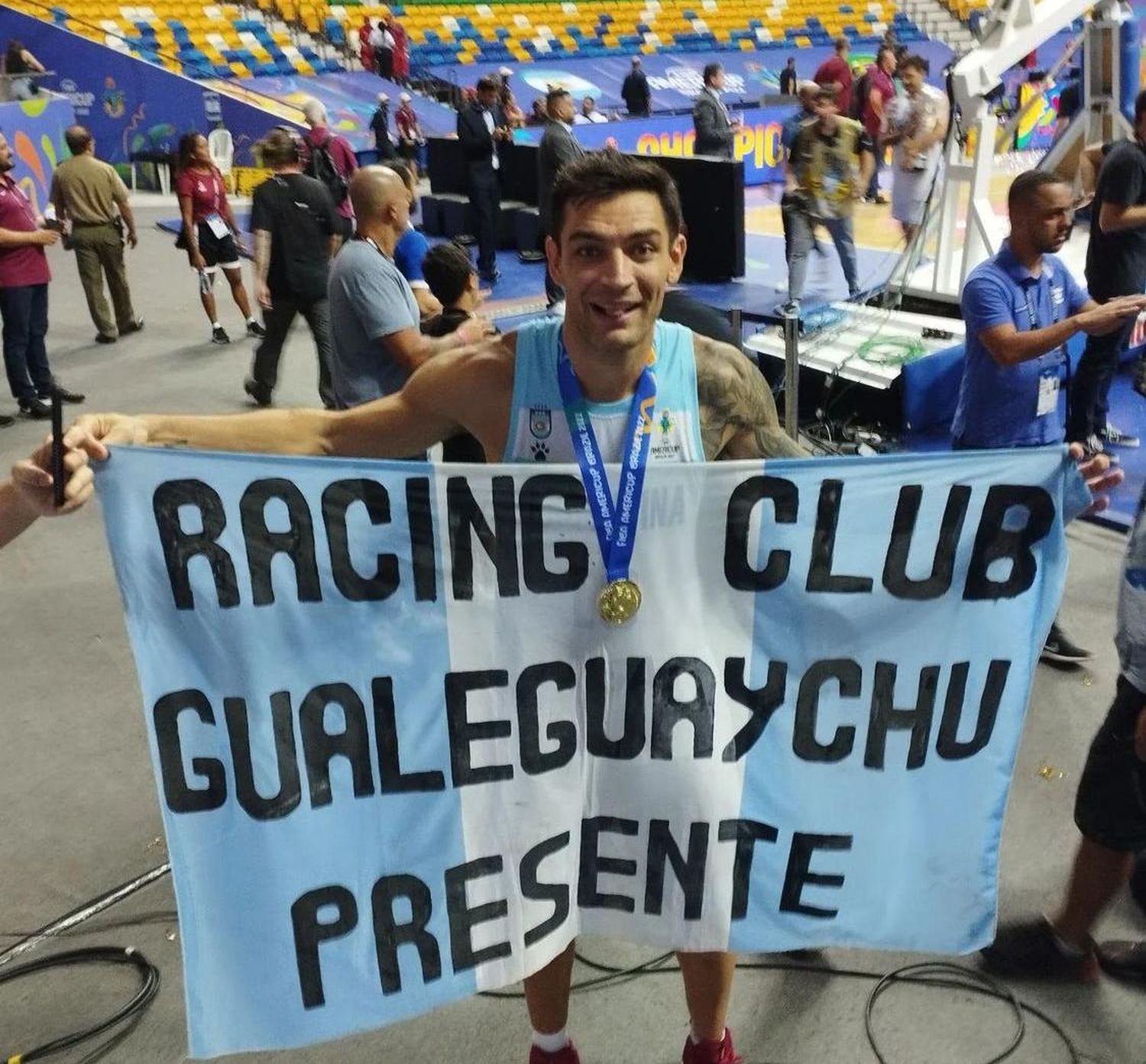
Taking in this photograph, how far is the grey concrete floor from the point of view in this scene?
103 inches

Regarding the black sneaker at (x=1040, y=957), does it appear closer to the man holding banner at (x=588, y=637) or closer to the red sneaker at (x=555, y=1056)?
the man holding banner at (x=588, y=637)

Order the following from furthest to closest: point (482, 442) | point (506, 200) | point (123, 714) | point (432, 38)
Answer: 1. point (432, 38)
2. point (506, 200)
3. point (123, 714)
4. point (482, 442)

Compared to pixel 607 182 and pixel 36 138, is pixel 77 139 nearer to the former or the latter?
pixel 36 138

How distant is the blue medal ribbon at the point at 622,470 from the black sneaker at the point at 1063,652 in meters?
2.76

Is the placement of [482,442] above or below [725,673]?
above

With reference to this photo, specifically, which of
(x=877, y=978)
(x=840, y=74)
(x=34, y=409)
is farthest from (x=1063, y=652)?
(x=840, y=74)

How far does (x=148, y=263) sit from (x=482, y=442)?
11635 mm

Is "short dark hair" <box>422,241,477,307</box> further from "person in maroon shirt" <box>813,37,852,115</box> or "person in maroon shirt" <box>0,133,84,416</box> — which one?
"person in maroon shirt" <box>813,37,852,115</box>

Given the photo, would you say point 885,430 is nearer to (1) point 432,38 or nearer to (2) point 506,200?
(2) point 506,200

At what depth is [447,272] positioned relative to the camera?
430 cm

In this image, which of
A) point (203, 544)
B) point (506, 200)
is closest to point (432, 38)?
point (506, 200)

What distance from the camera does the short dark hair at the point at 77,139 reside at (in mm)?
8219

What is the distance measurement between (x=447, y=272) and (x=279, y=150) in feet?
10.4

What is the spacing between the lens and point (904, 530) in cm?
207
